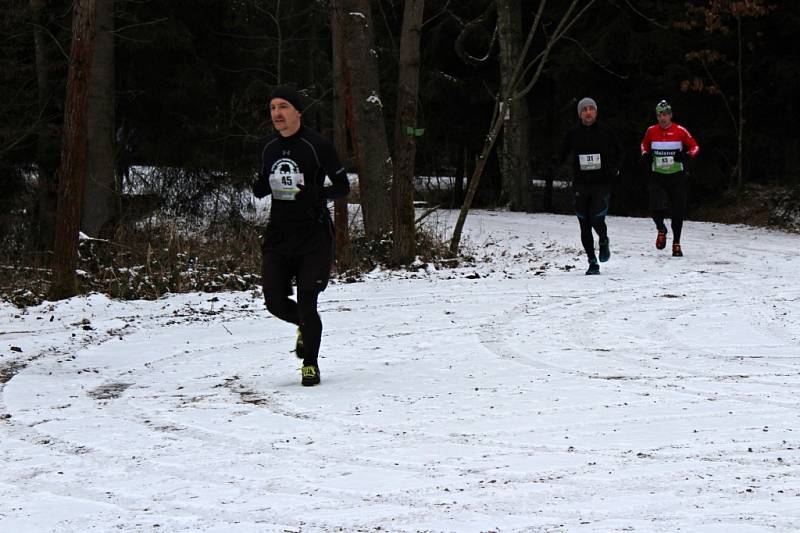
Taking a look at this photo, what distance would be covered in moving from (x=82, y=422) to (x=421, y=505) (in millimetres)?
2793

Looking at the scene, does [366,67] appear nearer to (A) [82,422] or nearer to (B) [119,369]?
(B) [119,369]

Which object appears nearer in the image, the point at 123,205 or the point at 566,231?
the point at 566,231

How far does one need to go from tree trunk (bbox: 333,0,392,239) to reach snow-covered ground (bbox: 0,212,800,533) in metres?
4.47

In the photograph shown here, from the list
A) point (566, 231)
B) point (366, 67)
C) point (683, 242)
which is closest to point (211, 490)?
point (366, 67)

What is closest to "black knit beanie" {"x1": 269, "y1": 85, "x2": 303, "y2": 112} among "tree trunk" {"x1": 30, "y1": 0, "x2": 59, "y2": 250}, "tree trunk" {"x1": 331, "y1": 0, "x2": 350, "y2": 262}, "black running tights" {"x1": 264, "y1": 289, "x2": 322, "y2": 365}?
"black running tights" {"x1": 264, "y1": 289, "x2": 322, "y2": 365}

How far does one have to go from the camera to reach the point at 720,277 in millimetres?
13500

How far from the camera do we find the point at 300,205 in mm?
7484

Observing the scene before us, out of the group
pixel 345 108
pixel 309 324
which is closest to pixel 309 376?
pixel 309 324

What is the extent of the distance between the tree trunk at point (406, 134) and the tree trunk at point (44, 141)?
927 cm

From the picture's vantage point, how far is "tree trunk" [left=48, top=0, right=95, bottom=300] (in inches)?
481

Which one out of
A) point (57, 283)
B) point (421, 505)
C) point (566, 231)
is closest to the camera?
point (421, 505)

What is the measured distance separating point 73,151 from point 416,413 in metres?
7.51

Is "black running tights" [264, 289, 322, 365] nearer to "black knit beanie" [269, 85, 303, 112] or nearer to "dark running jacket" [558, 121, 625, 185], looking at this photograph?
"black knit beanie" [269, 85, 303, 112]

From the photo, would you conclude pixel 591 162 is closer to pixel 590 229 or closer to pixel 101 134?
pixel 590 229
